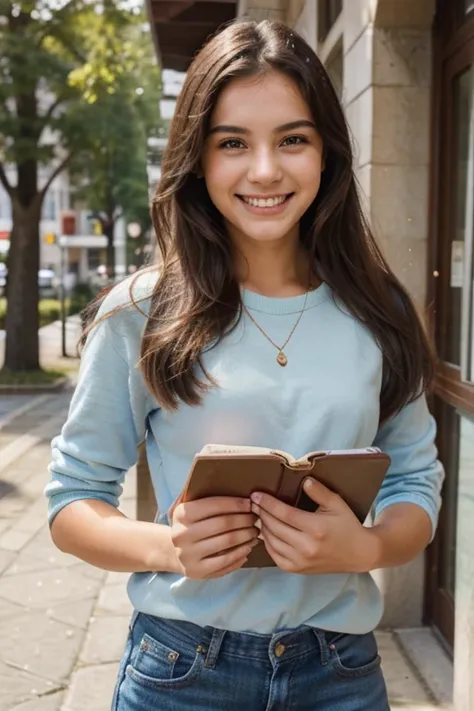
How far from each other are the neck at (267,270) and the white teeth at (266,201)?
111mm

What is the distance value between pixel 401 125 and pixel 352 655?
290 cm

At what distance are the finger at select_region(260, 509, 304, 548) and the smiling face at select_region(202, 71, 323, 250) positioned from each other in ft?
1.55

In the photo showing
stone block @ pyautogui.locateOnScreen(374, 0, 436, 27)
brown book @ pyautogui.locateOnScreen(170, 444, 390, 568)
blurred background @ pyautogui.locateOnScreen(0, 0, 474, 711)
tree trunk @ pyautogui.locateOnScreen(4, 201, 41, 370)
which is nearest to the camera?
brown book @ pyautogui.locateOnScreen(170, 444, 390, 568)

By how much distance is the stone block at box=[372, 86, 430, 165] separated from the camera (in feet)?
12.5

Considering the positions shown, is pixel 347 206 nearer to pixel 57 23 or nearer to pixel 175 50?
pixel 175 50

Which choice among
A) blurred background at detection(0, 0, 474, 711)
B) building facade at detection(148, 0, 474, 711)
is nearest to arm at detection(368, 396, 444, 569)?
blurred background at detection(0, 0, 474, 711)

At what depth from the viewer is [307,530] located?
127cm

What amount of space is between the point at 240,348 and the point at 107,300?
0.23 meters

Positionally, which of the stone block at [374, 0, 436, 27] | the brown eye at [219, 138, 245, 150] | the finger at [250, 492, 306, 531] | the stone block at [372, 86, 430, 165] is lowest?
the finger at [250, 492, 306, 531]

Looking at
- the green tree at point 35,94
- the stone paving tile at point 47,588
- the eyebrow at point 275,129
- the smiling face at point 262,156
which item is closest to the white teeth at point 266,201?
the smiling face at point 262,156

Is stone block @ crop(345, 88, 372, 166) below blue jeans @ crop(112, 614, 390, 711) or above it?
above

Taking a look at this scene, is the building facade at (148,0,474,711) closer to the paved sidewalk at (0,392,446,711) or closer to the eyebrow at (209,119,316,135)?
the paved sidewalk at (0,392,446,711)

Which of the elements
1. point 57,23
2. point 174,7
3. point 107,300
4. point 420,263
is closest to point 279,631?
point 107,300

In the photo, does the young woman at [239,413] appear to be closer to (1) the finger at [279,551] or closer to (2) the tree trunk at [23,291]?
(1) the finger at [279,551]
